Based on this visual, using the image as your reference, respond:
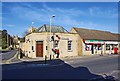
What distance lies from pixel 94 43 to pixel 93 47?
751 millimetres

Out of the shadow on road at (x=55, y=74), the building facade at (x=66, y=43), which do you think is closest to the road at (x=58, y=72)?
the shadow on road at (x=55, y=74)

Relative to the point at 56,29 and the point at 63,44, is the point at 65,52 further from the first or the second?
the point at 56,29

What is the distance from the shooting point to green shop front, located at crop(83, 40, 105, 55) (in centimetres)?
3803

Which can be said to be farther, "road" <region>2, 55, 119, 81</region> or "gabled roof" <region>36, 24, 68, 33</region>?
"gabled roof" <region>36, 24, 68, 33</region>

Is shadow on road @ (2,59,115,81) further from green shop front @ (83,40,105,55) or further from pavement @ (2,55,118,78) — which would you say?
green shop front @ (83,40,105,55)

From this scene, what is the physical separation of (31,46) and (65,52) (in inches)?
211

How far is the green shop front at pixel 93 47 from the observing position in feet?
125

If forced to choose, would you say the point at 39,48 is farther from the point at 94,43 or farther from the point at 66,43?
the point at 94,43

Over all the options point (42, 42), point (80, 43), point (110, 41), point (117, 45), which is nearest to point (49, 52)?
point (42, 42)

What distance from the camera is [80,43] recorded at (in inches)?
1465

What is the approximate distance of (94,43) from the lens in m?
39.9

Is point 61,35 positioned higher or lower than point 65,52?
higher

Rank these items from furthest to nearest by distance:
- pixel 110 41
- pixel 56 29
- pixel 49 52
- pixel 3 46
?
pixel 3 46, pixel 110 41, pixel 56 29, pixel 49 52

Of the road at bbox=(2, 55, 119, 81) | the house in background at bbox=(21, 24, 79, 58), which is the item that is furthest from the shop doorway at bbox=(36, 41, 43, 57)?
the road at bbox=(2, 55, 119, 81)
